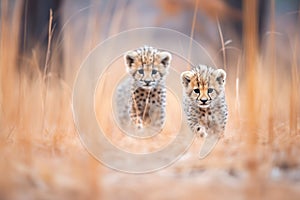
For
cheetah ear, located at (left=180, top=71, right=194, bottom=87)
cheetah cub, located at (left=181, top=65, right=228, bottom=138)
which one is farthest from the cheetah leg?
cheetah ear, located at (left=180, top=71, right=194, bottom=87)

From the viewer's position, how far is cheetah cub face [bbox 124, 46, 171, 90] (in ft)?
5.01

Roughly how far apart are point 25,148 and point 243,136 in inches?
25.2

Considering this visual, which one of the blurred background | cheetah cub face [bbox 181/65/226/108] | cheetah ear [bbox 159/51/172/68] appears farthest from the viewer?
cheetah ear [bbox 159/51/172/68]

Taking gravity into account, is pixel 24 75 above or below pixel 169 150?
above

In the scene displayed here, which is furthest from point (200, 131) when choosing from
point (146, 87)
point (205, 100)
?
point (146, 87)

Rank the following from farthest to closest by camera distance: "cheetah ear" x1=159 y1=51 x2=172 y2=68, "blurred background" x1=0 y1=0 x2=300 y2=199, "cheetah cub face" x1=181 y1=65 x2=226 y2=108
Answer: "cheetah ear" x1=159 y1=51 x2=172 y2=68, "cheetah cub face" x1=181 y1=65 x2=226 y2=108, "blurred background" x1=0 y1=0 x2=300 y2=199

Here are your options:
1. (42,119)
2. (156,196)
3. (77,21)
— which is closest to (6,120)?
(42,119)

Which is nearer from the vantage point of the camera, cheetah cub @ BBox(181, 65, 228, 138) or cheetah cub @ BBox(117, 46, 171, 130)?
cheetah cub @ BBox(181, 65, 228, 138)

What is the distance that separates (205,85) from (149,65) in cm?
23

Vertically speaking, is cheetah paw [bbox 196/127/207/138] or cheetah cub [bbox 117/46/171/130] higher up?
cheetah cub [bbox 117/46/171/130]

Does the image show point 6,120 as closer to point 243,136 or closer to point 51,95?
point 51,95

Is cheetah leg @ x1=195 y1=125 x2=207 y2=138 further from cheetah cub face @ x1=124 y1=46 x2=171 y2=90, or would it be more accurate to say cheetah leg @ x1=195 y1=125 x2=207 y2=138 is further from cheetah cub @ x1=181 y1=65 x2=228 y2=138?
cheetah cub face @ x1=124 y1=46 x2=171 y2=90

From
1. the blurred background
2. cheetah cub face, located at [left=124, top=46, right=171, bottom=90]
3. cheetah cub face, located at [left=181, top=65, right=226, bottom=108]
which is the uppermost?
cheetah cub face, located at [left=124, top=46, right=171, bottom=90]

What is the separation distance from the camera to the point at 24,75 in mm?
1718
